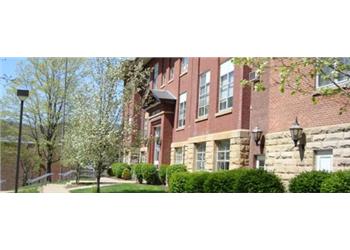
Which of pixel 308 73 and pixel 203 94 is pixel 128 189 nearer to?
pixel 203 94

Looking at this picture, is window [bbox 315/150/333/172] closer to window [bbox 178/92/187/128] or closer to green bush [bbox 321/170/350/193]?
green bush [bbox 321/170/350/193]

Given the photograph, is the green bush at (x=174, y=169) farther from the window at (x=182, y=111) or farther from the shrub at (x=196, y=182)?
the window at (x=182, y=111)

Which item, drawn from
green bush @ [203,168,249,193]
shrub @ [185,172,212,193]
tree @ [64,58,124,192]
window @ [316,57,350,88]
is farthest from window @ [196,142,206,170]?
window @ [316,57,350,88]

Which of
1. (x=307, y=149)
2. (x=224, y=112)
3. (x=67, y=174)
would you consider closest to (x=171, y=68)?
(x=224, y=112)

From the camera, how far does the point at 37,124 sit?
22.2 ft

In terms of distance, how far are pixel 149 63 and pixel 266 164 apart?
2225mm

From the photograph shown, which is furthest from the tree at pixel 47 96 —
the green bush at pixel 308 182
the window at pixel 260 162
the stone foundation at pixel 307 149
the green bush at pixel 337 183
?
the green bush at pixel 337 183

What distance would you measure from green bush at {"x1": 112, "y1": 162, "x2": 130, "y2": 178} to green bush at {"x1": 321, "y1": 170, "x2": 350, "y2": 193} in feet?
9.02

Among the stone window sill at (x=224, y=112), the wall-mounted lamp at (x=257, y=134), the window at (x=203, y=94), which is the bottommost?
the wall-mounted lamp at (x=257, y=134)

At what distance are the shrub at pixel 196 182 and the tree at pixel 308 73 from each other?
4.99 ft

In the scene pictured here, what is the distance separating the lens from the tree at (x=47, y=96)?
663 centimetres

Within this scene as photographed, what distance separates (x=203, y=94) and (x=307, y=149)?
5.79 feet
